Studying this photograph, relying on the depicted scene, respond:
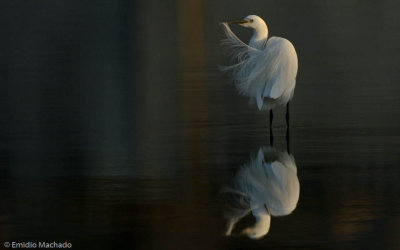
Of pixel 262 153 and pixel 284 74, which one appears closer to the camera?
pixel 262 153

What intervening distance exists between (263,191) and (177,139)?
3.28m

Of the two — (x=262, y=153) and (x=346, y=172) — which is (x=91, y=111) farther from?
(x=346, y=172)

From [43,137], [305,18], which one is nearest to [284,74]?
[43,137]

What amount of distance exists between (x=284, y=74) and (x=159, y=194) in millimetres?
4293

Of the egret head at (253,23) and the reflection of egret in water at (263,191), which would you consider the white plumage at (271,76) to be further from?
the reflection of egret in water at (263,191)

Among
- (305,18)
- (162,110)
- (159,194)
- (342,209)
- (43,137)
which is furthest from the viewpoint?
(305,18)

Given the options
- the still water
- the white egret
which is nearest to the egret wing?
the white egret

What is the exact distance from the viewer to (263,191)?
29.3 ft

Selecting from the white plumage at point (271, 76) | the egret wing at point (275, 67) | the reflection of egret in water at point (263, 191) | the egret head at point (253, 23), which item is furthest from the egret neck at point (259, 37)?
the reflection of egret in water at point (263, 191)

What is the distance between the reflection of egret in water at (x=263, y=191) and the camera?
7918mm

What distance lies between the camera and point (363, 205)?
327 inches

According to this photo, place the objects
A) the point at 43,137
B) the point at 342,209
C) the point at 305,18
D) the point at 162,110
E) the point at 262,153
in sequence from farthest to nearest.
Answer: the point at 305,18
the point at 162,110
the point at 43,137
the point at 262,153
the point at 342,209

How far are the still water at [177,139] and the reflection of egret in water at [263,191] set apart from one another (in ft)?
0.29

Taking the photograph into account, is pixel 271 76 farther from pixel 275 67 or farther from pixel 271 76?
pixel 275 67
